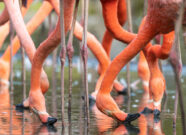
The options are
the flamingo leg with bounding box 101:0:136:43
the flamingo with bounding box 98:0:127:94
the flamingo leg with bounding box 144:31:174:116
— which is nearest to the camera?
the flamingo leg with bounding box 144:31:174:116

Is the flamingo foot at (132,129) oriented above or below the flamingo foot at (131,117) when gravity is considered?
below

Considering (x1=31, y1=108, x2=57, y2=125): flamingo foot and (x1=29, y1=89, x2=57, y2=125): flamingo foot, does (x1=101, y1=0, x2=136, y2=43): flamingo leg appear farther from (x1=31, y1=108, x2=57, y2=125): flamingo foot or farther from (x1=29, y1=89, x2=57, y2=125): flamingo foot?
(x1=31, y1=108, x2=57, y2=125): flamingo foot

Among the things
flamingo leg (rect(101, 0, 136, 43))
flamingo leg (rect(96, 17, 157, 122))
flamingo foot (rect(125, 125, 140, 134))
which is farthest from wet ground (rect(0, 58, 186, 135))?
flamingo leg (rect(101, 0, 136, 43))

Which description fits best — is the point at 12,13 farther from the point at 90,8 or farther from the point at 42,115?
the point at 90,8

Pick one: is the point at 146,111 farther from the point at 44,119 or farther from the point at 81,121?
the point at 44,119

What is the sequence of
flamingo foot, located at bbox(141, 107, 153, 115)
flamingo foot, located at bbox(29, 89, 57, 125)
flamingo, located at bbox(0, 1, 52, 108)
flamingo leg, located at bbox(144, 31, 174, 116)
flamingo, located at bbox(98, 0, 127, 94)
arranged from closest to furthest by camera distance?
flamingo foot, located at bbox(29, 89, 57, 125)
flamingo leg, located at bbox(144, 31, 174, 116)
flamingo foot, located at bbox(141, 107, 153, 115)
flamingo, located at bbox(98, 0, 127, 94)
flamingo, located at bbox(0, 1, 52, 108)

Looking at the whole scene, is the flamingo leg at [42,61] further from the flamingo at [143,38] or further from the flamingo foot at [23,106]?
the flamingo foot at [23,106]

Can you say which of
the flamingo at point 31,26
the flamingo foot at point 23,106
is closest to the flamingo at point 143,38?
Answer: the flamingo foot at point 23,106

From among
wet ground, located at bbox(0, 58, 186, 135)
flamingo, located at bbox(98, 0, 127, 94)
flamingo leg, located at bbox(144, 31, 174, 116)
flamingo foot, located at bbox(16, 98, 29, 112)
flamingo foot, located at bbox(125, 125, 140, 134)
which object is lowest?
flamingo foot, located at bbox(125, 125, 140, 134)

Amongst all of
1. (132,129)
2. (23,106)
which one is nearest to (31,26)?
(23,106)

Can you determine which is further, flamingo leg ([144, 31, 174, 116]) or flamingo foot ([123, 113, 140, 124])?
flamingo leg ([144, 31, 174, 116])

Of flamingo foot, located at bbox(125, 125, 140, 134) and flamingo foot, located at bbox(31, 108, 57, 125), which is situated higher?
flamingo foot, located at bbox(31, 108, 57, 125)

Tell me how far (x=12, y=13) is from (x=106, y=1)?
117 cm

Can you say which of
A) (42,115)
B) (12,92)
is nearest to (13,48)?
(12,92)
